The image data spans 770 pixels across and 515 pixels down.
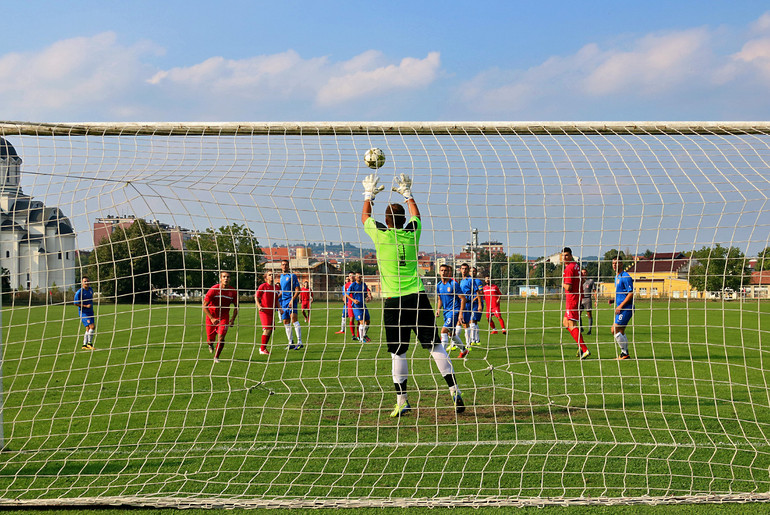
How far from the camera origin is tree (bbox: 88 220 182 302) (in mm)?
5250

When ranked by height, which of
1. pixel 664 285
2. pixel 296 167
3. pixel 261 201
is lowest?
pixel 664 285

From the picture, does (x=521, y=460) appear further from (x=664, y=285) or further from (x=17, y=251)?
(x=17, y=251)

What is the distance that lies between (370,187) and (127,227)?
7.07 feet

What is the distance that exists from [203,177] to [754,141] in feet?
16.6

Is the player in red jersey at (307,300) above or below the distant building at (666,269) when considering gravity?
below

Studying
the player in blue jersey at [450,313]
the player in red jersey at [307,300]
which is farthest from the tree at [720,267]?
the player in blue jersey at [450,313]

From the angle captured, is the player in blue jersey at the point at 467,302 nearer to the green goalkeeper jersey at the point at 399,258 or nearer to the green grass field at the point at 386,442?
the green grass field at the point at 386,442

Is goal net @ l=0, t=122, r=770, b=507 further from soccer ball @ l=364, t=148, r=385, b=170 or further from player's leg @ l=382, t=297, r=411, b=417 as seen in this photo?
player's leg @ l=382, t=297, r=411, b=417

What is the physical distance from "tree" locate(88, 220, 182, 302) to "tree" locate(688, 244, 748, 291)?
4.78 meters

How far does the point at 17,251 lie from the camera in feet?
17.5

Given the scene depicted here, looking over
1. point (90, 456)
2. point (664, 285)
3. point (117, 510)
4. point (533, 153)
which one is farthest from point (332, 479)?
point (664, 285)

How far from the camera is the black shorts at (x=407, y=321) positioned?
5.58 metres

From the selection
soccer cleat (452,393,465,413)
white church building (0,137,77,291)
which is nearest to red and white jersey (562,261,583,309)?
soccer cleat (452,393,465,413)

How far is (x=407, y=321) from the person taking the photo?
562cm
